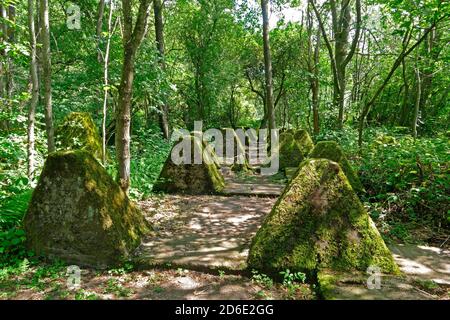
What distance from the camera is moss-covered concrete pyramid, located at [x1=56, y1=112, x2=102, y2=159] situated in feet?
26.2

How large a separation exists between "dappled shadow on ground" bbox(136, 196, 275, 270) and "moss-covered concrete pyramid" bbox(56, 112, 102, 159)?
244cm

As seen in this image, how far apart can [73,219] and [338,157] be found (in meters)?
5.10

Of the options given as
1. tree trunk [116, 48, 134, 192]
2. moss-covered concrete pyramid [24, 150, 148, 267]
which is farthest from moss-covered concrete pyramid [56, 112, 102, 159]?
moss-covered concrete pyramid [24, 150, 148, 267]

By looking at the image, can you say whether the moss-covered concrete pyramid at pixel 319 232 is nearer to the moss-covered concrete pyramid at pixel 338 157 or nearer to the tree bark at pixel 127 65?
the moss-covered concrete pyramid at pixel 338 157

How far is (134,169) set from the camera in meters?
9.07

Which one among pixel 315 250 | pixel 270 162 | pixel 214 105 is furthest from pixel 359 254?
pixel 214 105

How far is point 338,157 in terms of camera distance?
6.77 metres

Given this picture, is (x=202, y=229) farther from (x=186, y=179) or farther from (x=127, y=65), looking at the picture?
(x=127, y=65)

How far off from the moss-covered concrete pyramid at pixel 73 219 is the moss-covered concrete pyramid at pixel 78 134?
4022 mm

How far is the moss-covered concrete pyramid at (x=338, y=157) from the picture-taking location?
21.8 feet

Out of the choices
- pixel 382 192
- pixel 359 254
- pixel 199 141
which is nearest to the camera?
pixel 359 254

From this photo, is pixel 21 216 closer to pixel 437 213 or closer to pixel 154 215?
pixel 154 215

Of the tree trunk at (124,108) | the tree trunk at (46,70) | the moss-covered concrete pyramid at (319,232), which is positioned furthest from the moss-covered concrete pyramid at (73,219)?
the tree trunk at (46,70)

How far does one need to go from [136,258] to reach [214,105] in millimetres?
23234
